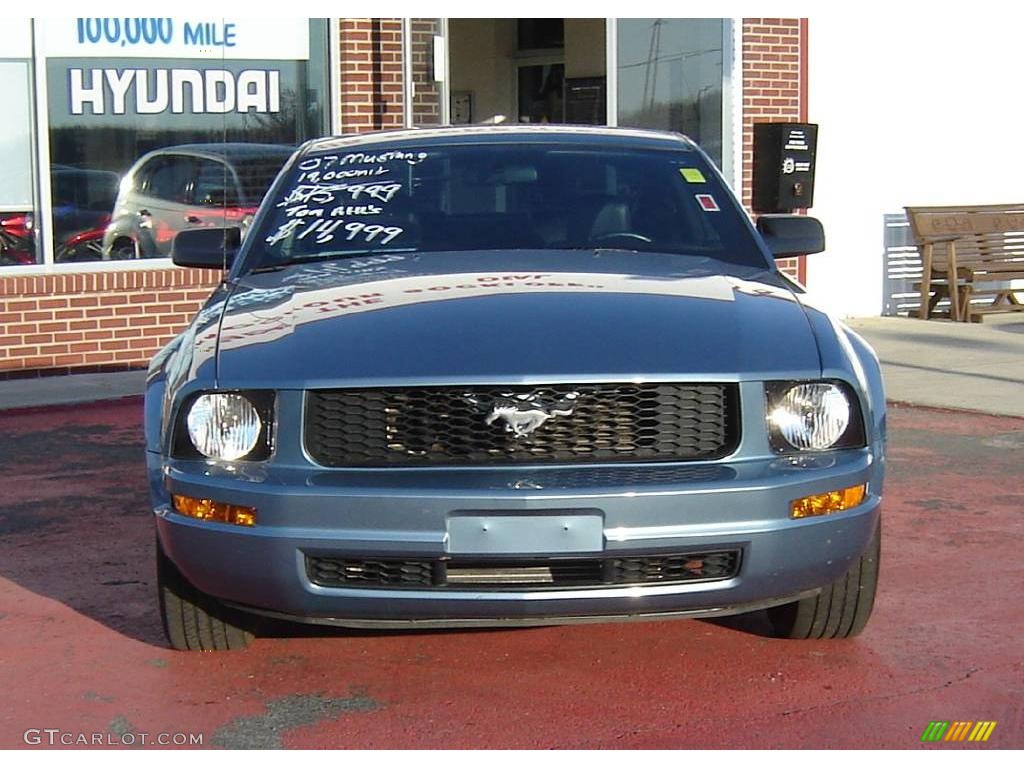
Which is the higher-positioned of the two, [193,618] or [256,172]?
[256,172]

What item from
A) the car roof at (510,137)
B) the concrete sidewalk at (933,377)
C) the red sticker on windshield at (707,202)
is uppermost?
the car roof at (510,137)

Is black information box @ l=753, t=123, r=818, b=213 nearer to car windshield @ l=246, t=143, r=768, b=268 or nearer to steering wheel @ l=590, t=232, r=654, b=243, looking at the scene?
car windshield @ l=246, t=143, r=768, b=268

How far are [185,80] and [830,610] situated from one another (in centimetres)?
805

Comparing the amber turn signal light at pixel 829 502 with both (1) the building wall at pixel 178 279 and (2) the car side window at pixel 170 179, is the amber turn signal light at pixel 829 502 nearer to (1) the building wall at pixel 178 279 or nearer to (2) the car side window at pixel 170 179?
(1) the building wall at pixel 178 279

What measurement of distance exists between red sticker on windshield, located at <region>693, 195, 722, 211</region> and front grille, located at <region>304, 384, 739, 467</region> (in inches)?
63.0

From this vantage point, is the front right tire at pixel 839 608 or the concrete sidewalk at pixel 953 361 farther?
the concrete sidewalk at pixel 953 361

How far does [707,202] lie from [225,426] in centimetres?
217

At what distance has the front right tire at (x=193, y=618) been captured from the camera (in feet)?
15.3

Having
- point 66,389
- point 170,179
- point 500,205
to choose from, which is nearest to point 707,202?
point 500,205

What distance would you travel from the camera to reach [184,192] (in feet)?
38.4

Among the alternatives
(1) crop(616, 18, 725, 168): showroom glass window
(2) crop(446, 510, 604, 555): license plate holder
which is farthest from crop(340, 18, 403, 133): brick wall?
(2) crop(446, 510, 604, 555): license plate holder

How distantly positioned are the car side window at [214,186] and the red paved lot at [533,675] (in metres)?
5.86

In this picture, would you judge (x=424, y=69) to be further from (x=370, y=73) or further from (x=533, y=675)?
(x=533, y=675)
